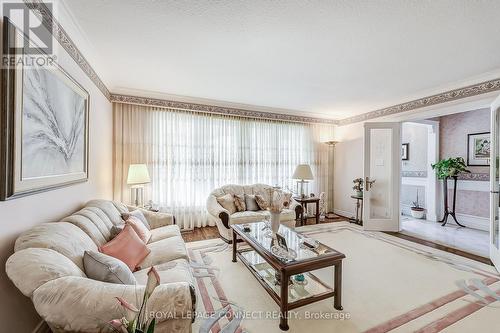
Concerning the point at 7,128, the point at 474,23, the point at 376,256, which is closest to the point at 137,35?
the point at 7,128

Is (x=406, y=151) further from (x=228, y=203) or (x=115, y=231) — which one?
(x=115, y=231)

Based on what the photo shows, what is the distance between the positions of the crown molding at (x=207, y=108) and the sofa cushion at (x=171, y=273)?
3.06 m

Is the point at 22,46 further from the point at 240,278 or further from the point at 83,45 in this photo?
the point at 240,278

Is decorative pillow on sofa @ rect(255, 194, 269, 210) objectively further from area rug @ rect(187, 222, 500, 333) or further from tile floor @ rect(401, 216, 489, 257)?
tile floor @ rect(401, 216, 489, 257)

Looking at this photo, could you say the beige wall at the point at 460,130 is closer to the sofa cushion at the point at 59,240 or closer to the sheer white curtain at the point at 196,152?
the sheer white curtain at the point at 196,152

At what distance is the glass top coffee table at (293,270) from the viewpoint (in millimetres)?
1804

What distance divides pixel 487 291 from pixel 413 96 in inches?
124

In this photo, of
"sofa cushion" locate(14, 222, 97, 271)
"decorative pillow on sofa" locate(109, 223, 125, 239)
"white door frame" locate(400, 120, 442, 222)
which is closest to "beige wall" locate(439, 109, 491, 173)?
"white door frame" locate(400, 120, 442, 222)

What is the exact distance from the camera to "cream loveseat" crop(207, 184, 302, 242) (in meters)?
3.55

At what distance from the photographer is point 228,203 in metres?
3.88

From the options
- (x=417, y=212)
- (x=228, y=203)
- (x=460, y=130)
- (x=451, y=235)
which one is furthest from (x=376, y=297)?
(x=460, y=130)

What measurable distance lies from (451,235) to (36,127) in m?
6.19

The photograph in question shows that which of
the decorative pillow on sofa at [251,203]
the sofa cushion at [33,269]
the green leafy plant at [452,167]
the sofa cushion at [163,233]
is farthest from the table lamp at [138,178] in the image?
the green leafy plant at [452,167]

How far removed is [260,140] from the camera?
16.1 feet
